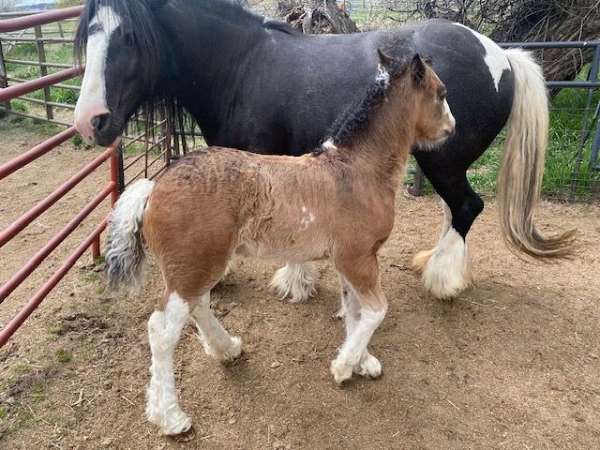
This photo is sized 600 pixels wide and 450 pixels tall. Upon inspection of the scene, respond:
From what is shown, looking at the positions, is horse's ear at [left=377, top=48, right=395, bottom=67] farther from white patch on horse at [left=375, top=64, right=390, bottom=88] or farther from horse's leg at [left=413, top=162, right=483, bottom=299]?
horse's leg at [left=413, top=162, right=483, bottom=299]

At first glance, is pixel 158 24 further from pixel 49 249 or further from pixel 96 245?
pixel 96 245

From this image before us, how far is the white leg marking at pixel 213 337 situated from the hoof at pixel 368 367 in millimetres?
709

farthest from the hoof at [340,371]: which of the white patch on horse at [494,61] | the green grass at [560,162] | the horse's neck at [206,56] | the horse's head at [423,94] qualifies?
the green grass at [560,162]

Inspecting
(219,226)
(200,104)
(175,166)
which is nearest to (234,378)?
(219,226)

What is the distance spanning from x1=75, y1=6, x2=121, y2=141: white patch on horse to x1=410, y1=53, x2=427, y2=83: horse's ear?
60.4 inches

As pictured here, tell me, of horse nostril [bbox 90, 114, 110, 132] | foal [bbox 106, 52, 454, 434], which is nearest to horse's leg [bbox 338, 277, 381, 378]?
foal [bbox 106, 52, 454, 434]

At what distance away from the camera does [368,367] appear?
107 inches

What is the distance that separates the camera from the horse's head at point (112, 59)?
250cm

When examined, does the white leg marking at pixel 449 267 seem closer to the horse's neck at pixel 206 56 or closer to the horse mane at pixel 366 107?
the horse mane at pixel 366 107

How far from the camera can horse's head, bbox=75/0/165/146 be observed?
250 centimetres

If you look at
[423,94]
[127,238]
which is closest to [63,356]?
[127,238]

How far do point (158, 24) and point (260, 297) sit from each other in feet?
6.23

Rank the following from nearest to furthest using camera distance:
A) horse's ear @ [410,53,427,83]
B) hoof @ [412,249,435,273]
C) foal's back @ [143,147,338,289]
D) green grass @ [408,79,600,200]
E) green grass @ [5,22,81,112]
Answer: foal's back @ [143,147,338,289] → horse's ear @ [410,53,427,83] → hoof @ [412,249,435,273] → green grass @ [408,79,600,200] → green grass @ [5,22,81,112]

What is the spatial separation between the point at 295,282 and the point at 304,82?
1346 mm
